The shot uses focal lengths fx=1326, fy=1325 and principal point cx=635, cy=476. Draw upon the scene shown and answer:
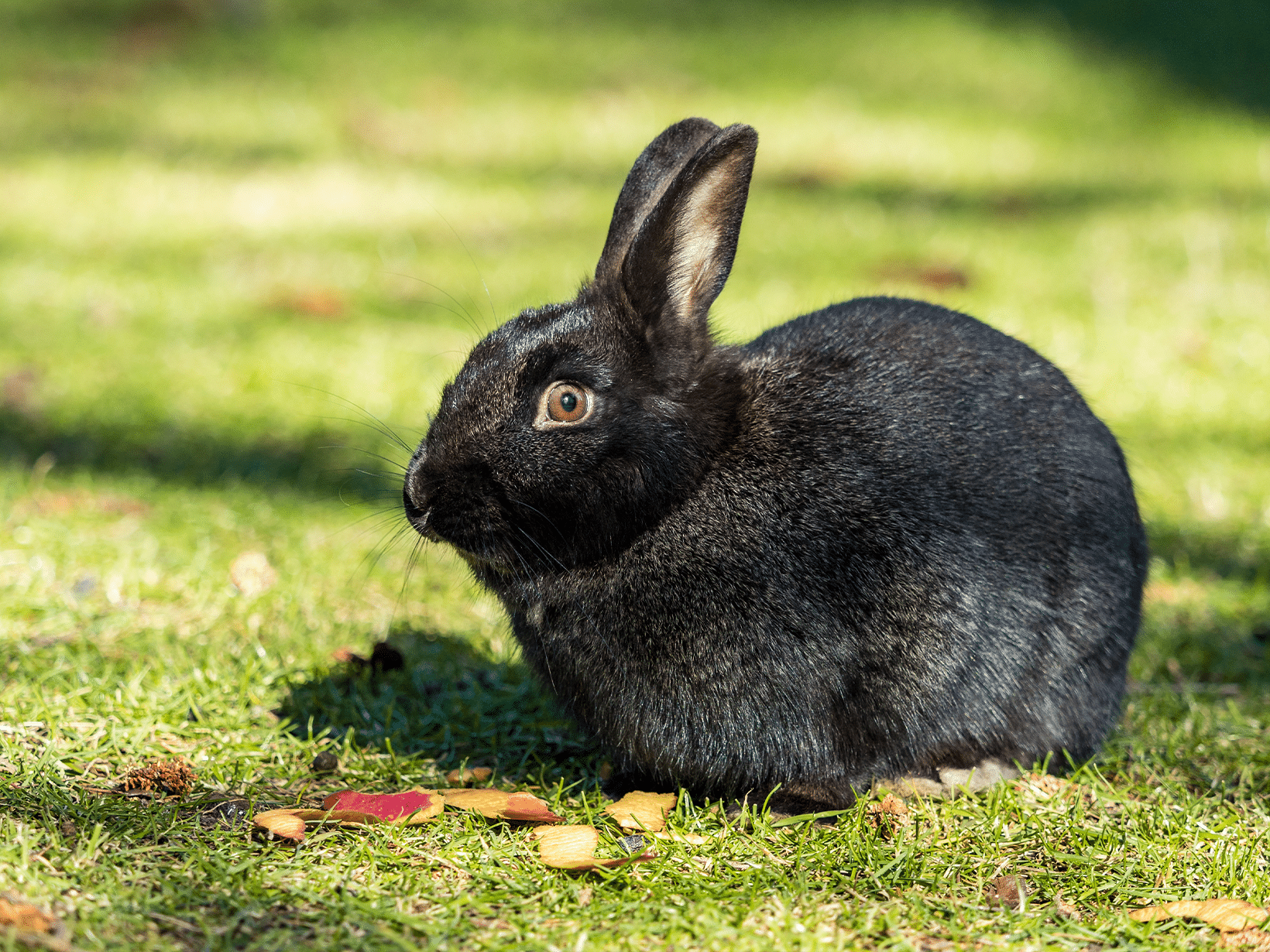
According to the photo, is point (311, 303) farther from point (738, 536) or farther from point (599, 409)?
point (738, 536)

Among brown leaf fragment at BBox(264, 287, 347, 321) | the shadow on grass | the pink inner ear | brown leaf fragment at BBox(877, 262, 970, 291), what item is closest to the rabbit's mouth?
the shadow on grass

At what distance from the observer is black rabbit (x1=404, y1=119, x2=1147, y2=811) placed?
3.16 m

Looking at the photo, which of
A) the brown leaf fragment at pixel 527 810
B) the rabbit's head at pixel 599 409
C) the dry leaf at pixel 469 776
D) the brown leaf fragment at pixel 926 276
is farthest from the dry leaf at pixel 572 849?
the brown leaf fragment at pixel 926 276

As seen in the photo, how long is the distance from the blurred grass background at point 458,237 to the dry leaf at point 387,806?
1056 millimetres

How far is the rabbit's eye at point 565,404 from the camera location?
3.15m

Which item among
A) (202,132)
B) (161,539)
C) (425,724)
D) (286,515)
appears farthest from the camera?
(202,132)

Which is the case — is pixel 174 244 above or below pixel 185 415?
above

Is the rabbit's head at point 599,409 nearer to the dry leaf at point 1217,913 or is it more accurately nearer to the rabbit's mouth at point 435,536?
the rabbit's mouth at point 435,536

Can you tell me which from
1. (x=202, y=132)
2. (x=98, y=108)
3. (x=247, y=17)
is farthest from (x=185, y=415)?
(x=247, y=17)

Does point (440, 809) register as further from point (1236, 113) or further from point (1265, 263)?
point (1236, 113)

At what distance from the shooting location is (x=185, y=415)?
568cm

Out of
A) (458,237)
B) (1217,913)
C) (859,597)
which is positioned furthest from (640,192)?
(458,237)

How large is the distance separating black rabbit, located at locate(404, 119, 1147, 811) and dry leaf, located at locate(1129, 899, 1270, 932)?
2.15 feet

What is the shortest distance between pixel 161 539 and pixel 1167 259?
633cm
